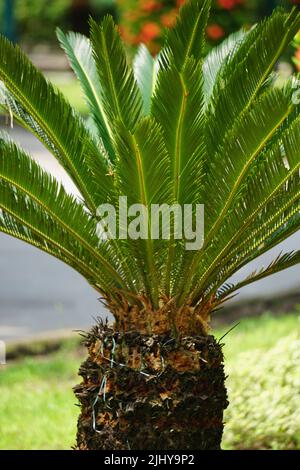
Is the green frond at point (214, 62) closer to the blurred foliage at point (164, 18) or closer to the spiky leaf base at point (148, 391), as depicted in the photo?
the spiky leaf base at point (148, 391)

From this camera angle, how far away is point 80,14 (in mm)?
30734

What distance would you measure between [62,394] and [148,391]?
3.12 metres

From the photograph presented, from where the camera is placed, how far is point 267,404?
6.20 m

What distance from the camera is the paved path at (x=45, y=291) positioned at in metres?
9.02

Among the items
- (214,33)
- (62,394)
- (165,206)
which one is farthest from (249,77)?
(214,33)

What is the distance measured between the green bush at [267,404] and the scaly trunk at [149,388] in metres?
1.58

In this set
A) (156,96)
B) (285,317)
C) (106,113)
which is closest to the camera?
(156,96)

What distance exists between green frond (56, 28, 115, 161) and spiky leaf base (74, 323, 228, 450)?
2.96 feet

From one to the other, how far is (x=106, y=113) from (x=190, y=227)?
2.24ft

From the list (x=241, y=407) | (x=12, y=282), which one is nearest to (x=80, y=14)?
(x=12, y=282)

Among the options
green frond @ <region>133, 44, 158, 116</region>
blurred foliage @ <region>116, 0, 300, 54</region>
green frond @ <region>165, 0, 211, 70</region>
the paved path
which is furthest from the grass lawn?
blurred foliage @ <region>116, 0, 300, 54</region>

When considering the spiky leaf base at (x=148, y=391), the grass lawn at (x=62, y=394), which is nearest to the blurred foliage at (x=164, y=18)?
the grass lawn at (x=62, y=394)

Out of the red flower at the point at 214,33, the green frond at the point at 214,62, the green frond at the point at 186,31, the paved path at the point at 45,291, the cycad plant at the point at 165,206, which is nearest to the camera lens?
the cycad plant at the point at 165,206
